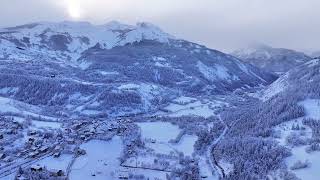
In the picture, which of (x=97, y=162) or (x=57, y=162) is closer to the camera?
(x=57, y=162)

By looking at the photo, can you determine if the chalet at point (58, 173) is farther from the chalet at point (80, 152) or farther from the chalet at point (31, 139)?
the chalet at point (31, 139)

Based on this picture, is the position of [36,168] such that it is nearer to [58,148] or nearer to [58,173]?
[58,173]

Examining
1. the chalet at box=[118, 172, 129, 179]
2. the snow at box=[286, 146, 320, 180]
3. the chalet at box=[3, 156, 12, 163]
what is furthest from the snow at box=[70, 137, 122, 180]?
the snow at box=[286, 146, 320, 180]

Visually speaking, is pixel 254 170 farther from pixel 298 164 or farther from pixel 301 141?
pixel 301 141

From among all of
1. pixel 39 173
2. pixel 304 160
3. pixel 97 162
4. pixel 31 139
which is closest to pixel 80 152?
pixel 97 162

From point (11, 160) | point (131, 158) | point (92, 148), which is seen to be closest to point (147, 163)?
point (131, 158)

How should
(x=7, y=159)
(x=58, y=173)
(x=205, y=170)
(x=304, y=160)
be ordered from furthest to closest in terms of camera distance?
(x=205, y=170) → (x=7, y=159) → (x=304, y=160) → (x=58, y=173)

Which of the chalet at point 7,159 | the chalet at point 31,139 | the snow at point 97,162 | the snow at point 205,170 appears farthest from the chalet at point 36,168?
the snow at point 205,170

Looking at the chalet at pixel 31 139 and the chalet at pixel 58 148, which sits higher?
the chalet at pixel 31 139
